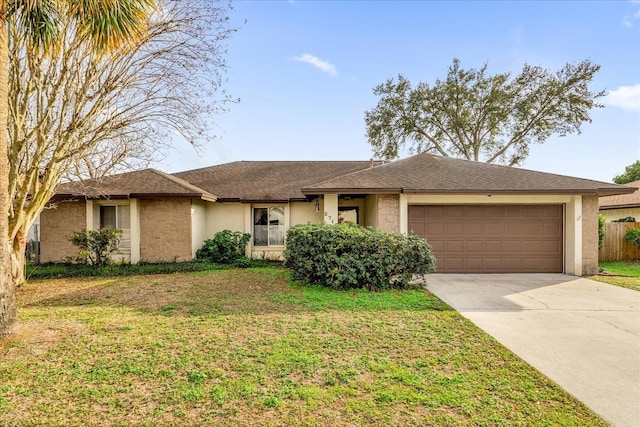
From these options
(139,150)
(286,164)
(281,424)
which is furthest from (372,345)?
(286,164)

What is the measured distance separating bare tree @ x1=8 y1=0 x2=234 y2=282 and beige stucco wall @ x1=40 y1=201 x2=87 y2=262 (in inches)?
117

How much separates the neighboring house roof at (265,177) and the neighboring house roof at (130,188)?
151 cm

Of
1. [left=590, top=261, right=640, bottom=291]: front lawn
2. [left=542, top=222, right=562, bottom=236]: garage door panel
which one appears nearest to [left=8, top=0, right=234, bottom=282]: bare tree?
[left=542, top=222, right=562, bottom=236]: garage door panel

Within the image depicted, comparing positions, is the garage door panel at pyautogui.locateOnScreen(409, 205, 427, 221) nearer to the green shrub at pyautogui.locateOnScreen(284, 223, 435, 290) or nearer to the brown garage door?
the brown garage door

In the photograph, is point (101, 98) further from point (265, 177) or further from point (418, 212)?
point (418, 212)

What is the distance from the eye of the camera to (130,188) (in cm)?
1188

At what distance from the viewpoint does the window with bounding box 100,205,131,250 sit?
1215cm

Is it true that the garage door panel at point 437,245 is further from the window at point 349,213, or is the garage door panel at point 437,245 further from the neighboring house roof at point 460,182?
the window at point 349,213

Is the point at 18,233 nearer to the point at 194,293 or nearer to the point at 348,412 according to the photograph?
the point at 194,293

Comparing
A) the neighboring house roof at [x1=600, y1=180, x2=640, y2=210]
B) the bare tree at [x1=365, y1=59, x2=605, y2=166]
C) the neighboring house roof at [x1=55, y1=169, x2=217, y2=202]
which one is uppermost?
the bare tree at [x1=365, y1=59, x2=605, y2=166]

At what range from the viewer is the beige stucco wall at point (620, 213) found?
15.8 metres

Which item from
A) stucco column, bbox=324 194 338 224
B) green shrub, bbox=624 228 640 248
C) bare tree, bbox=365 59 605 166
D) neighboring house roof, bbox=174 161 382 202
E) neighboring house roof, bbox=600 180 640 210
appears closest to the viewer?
stucco column, bbox=324 194 338 224

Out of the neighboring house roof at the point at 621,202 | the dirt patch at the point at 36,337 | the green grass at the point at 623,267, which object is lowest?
the green grass at the point at 623,267

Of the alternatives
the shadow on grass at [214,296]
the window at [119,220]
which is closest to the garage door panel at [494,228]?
the shadow on grass at [214,296]
